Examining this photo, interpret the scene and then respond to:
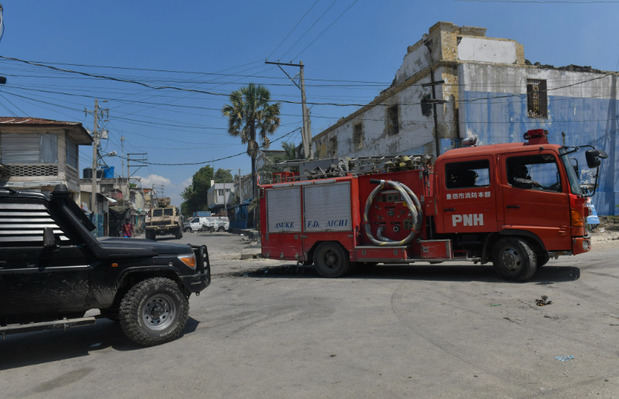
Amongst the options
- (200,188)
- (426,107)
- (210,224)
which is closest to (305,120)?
(426,107)

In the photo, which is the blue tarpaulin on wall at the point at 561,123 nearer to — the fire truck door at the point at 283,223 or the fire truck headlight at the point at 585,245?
the fire truck door at the point at 283,223

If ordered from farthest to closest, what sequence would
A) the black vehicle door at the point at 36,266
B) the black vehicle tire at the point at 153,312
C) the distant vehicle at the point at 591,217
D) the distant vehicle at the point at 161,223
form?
the distant vehicle at the point at 161,223, the distant vehicle at the point at 591,217, the black vehicle tire at the point at 153,312, the black vehicle door at the point at 36,266

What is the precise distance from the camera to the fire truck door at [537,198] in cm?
830

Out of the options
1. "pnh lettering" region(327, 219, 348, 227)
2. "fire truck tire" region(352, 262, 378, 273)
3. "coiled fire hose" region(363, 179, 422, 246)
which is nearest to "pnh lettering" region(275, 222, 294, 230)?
"pnh lettering" region(327, 219, 348, 227)

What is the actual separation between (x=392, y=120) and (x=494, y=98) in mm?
5952

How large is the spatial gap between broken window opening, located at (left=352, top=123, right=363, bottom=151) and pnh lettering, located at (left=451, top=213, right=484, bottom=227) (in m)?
20.4

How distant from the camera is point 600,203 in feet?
74.6

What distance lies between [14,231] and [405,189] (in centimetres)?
747

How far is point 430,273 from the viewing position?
1059 centimetres

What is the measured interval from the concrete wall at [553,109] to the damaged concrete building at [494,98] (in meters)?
0.05

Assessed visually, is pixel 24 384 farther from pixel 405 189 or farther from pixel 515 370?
pixel 405 189

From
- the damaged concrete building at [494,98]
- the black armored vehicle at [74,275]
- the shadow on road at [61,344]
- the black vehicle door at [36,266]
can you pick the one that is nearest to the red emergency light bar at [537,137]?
the black armored vehicle at [74,275]

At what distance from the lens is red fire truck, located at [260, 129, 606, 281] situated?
8.45 m

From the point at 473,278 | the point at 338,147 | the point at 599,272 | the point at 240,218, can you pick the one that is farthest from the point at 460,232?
the point at 240,218
